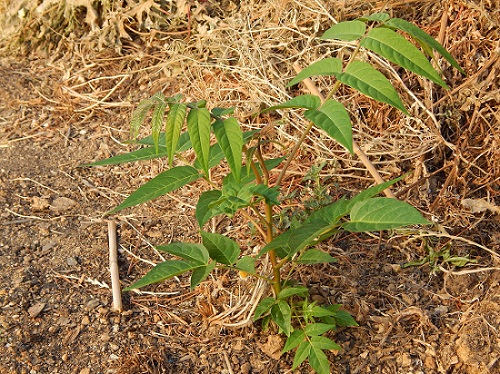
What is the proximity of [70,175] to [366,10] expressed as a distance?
1742mm

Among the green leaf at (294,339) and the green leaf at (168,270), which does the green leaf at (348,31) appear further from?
the green leaf at (294,339)

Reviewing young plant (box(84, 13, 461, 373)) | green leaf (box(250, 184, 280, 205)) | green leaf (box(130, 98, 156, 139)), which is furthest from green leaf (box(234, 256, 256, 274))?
green leaf (box(130, 98, 156, 139))

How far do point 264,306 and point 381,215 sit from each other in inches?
21.9

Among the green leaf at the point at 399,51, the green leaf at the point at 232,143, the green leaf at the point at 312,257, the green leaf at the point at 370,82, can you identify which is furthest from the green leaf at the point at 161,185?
the green leaf at the point at 399,51

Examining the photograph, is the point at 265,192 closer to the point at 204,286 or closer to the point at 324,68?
the point at 324,68

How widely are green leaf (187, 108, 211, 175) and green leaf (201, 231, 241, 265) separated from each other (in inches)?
16.5

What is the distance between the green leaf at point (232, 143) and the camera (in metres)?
1.61

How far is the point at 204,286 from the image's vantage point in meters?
2.51

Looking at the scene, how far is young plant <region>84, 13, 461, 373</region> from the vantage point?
1623 mm

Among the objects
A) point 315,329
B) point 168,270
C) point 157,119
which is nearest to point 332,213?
point 315,329

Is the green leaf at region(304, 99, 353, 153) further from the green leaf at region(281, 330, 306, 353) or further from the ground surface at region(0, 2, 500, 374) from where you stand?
the ground surface at region(0, 2, 500, 374)

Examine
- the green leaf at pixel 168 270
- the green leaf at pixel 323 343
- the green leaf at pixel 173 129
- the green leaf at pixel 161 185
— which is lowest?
the green leaf at pixel 323 343

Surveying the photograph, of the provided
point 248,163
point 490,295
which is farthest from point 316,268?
point 248,163

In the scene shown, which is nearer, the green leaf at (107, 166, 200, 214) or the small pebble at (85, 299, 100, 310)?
the green leaf at (107, 166, 200, 214)
